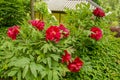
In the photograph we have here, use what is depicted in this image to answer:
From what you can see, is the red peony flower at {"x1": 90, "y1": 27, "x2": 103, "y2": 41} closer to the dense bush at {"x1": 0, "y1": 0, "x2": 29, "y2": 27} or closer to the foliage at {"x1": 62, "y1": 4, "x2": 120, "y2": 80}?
the foliage at {"x1": 62, "y1": 4, "x2": 120, "y2": 80}

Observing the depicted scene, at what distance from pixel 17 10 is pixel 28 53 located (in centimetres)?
272

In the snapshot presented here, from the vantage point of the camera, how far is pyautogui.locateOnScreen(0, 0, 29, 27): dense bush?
18.8 feet

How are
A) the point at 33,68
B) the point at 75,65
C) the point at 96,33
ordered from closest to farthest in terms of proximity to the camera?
1. the point at 33,68
2. the point at 75,65
3. the point at 96,33

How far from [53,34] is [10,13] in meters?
2.71

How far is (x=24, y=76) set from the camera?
10.3 feet

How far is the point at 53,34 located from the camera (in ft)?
10.6

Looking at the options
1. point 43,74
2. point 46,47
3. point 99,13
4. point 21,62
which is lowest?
point 43,74

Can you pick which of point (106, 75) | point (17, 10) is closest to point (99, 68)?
point (106, 75)

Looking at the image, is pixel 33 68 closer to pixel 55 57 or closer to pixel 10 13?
pixel 55 57

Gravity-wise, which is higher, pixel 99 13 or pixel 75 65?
pixel 99 13

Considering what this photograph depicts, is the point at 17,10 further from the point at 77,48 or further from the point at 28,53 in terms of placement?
the point at 28,53

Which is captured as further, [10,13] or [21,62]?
[10,13]

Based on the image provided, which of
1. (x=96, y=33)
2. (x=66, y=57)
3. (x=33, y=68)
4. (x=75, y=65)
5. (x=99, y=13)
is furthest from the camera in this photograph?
(x=99, y=13)

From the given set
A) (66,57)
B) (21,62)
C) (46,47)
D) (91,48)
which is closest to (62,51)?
(66,57)
